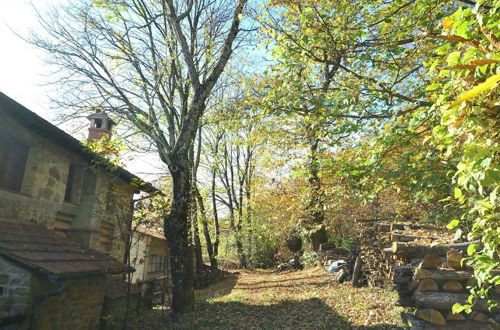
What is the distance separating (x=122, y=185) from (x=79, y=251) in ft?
15.9

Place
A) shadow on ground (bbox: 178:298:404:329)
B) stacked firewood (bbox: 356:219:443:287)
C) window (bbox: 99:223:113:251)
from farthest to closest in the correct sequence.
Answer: window (bbox: 99:223:113:251) < stacked firewood (bbox: 356:219:443:287) < shadow on ground (bbox: 178:298:404:329)

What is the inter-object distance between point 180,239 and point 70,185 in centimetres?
418

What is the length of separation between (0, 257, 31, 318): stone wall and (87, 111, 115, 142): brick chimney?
749cm

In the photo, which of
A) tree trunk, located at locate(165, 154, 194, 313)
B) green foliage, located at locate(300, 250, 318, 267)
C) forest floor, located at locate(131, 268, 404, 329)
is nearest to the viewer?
forest floor, located at locate(131, 268, 404, 329)

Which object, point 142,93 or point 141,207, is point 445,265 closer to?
point 141,207

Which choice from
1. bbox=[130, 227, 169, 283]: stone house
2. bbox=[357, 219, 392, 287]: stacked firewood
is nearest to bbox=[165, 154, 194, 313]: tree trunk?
bbox=[357, 219, 392, 287]: stacked firewood

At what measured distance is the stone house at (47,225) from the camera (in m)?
5.93

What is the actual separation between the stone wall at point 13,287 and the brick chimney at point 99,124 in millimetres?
7489

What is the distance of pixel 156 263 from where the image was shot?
737 inches

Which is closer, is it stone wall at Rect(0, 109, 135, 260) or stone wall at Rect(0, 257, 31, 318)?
stone wall at Rect(0, 257, 31, 318)

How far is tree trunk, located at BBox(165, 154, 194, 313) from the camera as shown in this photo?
897cm

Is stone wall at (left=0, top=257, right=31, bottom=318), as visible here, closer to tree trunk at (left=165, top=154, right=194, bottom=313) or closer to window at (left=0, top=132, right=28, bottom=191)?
window at (left=0, top=132, right=28, bottom=191)

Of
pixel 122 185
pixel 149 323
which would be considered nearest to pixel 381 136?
pixel 149 323

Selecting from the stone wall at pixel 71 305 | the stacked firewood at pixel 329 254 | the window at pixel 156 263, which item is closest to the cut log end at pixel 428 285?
the stone wall at pixel 71 305
